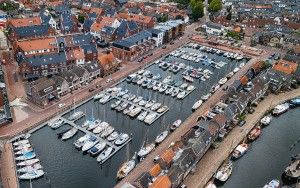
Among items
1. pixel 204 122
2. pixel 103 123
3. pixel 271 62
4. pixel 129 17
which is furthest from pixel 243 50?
pixel 103 123

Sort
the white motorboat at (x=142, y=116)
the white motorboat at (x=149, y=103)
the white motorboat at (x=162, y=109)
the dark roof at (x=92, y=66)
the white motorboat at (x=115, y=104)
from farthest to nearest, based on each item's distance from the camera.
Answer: the dark roof at (x=92, y=66)
the white motorboat at (x=149, y=103)
the white motorboat at (x=115, y=104)
the white motorboat at (x=162, y=109)
the white motorboat at (x=142, y=116)

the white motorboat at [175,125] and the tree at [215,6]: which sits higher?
the tree at [215,6]

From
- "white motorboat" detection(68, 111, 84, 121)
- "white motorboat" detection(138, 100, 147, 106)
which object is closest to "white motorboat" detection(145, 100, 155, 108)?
"white motorboat" detection(138, 100, 147, 106)

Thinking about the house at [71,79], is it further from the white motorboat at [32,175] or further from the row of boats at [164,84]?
the white motorboat at [32,175]

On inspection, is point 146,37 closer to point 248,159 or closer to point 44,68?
point 44,68

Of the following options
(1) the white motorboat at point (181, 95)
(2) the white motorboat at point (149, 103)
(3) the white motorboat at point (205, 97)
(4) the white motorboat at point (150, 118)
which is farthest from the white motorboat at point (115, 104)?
(3) the white motorboat at point (205, 97)

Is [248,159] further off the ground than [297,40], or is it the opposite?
[297,40]

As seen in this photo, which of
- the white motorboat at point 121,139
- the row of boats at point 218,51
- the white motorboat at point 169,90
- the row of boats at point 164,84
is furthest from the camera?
the row of boats at point 218,51
